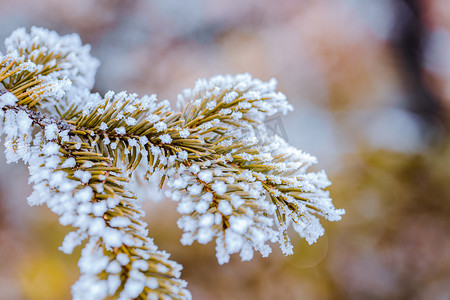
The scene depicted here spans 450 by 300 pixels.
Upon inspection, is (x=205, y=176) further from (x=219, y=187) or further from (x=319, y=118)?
(x=319, y=118)

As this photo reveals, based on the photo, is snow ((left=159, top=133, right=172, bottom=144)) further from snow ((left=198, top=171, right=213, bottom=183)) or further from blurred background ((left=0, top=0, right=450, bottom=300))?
blurred background ((left=0, top=0, right=450, bottom=300))

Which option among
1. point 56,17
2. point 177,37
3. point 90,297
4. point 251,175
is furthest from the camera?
point 177,37

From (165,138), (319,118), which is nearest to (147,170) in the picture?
(165,138)

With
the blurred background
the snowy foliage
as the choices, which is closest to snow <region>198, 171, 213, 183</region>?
the snowy foliage

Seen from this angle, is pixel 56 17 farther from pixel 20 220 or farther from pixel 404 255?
pixel 404 255

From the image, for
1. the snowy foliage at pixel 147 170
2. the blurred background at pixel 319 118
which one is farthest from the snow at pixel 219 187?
the blurred background at pixel 319 118

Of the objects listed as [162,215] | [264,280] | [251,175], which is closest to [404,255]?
[264,280]
